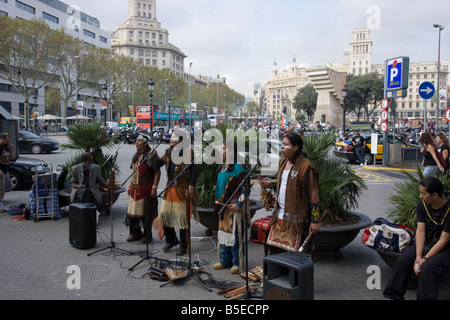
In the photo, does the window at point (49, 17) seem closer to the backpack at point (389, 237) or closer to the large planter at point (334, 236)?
the large planter at point (334, 236)

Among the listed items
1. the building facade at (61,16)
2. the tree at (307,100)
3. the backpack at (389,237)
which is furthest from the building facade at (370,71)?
the backpack at (389,237)

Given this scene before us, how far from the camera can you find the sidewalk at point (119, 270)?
4.52 meters

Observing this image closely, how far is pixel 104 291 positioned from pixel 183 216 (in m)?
1.60

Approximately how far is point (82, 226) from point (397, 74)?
49.1 feet

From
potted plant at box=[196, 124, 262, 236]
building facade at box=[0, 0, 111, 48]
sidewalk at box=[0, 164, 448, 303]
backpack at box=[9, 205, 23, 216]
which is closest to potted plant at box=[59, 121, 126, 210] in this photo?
backpack at box=[9, 205, 23, 216]

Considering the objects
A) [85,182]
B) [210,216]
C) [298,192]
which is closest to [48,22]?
[85,182]

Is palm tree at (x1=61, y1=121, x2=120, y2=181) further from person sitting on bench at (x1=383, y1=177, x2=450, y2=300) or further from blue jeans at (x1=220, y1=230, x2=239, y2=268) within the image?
person sitting on bench at (x1=383, y1=177, x2=450, y2=300)

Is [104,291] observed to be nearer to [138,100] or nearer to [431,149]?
[431,149]

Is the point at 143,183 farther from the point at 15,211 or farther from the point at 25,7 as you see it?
the point at 25,7

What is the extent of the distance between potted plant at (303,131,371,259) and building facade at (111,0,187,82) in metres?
117

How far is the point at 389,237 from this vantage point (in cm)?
Result: 453

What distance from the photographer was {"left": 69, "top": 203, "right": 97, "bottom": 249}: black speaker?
6.15 m

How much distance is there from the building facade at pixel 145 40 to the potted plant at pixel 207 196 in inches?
4587
